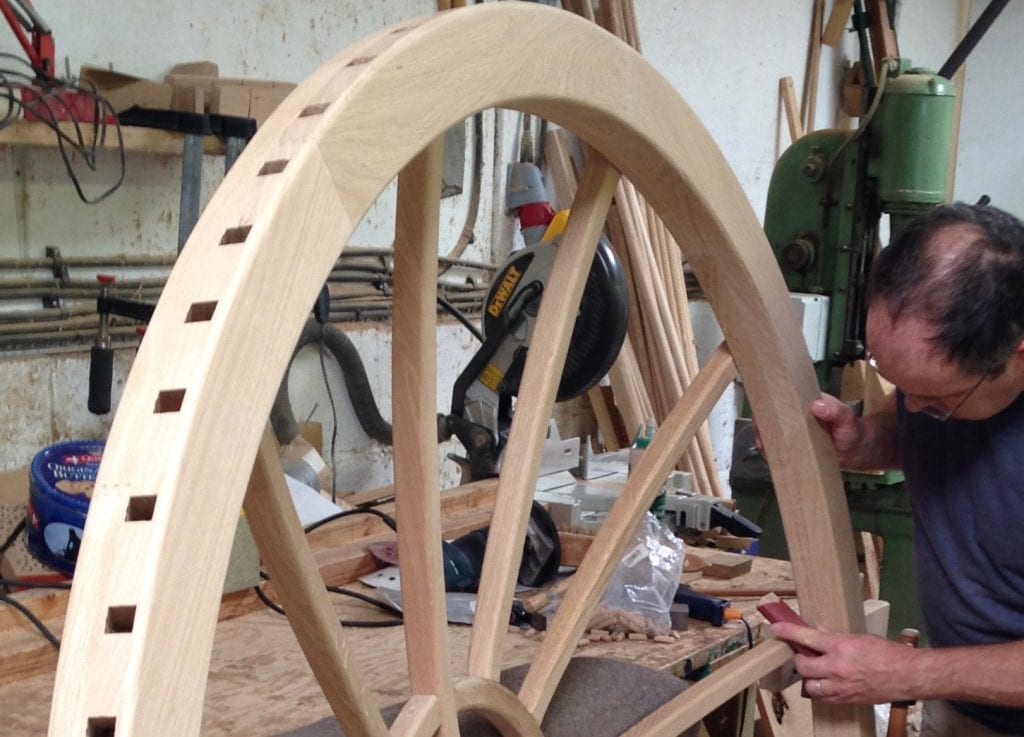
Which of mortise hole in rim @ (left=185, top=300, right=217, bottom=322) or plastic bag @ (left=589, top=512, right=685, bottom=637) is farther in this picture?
plastic bag @ (left=589, top=512, right=685, bottom=637)

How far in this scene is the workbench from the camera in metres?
0.99

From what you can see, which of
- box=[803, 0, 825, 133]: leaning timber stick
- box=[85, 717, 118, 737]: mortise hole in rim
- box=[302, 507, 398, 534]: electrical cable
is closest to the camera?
box=[85, 717, 118, 737]: mortise hole in rim

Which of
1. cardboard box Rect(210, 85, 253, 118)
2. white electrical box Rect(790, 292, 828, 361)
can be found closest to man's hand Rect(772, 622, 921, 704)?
cardboard box Rect(210, 85, 253, 118)

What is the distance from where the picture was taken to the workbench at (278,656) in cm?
99

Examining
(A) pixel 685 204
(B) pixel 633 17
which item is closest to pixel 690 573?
(A) pixel 685 204

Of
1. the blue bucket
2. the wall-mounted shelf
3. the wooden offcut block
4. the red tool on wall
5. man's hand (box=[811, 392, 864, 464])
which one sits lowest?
the wooden offcut block

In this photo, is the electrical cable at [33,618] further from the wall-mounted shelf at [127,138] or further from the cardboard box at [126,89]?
the cardboard box at [126,89]

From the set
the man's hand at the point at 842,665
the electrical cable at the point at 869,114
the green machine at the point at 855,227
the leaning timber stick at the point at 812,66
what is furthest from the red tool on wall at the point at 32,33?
the leaning timber stick at the point at 812,66

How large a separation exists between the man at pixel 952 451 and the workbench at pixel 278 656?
199mm

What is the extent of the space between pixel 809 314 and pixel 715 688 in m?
1.43

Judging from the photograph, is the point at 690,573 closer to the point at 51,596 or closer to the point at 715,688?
the point at 715,688

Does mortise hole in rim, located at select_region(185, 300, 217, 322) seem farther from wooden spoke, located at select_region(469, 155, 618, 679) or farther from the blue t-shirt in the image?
the blue t-shirt

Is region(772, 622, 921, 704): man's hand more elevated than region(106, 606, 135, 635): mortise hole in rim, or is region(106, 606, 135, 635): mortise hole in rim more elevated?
region(106, 606, 135, 635): mortise hole in rim

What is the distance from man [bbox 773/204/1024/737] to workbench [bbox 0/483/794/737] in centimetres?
20
